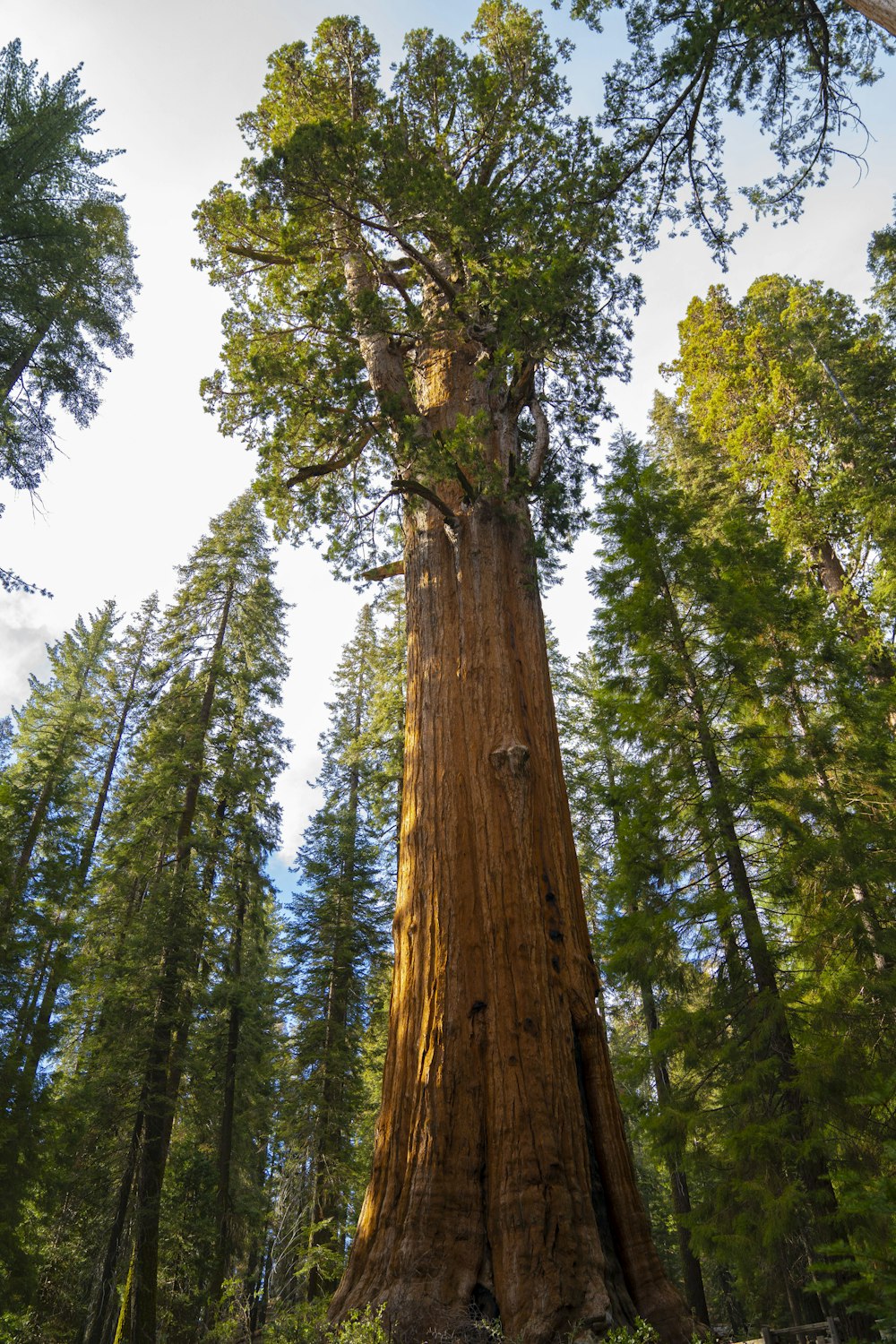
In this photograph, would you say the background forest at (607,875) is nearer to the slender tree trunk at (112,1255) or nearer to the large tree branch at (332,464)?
the slender tree trunk at (112,1255)

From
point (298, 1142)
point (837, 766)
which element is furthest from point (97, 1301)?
point (837, 766)

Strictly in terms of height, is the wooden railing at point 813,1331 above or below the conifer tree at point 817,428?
below

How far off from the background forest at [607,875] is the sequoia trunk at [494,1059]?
1.15 meters

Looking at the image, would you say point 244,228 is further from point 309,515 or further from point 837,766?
point 837,766

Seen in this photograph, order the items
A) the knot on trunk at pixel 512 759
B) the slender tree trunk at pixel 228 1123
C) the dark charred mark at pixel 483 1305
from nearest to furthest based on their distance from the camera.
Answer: the dark charred mark at pixel 483 1305, the knot on trunk at pixel 512 759, the slender tree trunk at pixel 228 1123

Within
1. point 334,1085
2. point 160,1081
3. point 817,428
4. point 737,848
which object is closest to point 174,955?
point 160,1081

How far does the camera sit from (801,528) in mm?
14789

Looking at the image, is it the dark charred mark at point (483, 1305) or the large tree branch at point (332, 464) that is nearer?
the dark charred mark at point (483, 1305)

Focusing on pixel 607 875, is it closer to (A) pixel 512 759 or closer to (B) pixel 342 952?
(B) pixel 342 952

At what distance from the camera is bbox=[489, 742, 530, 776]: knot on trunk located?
6078 mm

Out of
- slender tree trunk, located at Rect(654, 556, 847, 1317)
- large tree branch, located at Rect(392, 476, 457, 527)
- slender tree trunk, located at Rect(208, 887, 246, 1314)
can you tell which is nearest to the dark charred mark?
slender tree trunk, located at Rect(654, 556, 847, 1317)

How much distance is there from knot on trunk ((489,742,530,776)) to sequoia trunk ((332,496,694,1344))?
0.04ft

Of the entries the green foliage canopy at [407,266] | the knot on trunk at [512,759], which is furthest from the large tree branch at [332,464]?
the knot on trunk at [512,759]

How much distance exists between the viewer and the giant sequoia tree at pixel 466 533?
464 centimetres
